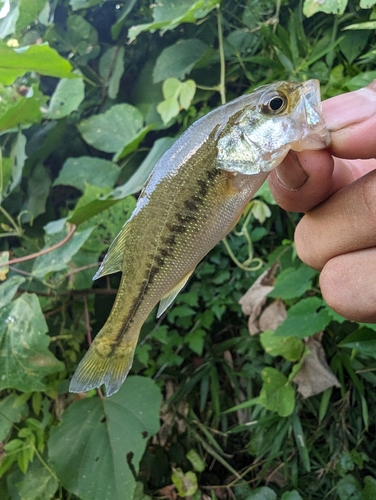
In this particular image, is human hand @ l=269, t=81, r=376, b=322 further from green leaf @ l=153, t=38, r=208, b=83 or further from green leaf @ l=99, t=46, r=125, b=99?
green leaf @ l=99, t=46, r=125, b=99

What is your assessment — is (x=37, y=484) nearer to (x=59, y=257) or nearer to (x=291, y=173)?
(x=59, y=257)

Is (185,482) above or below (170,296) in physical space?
below

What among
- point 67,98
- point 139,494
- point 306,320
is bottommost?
point 139,494

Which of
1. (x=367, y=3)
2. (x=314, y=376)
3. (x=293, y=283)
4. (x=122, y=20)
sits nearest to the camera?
(x=367, y=3)

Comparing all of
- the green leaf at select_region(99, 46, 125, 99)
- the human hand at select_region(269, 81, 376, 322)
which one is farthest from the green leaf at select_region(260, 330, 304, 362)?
the green leaf at select_region(99, 46, 125, 99)

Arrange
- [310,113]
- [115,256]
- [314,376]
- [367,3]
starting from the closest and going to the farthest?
[310,113] < [115,256] < [367,3] < [314,376]

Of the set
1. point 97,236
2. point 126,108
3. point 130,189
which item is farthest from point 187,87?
point 97,236

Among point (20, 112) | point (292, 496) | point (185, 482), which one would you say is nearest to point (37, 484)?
point (185, 482)
